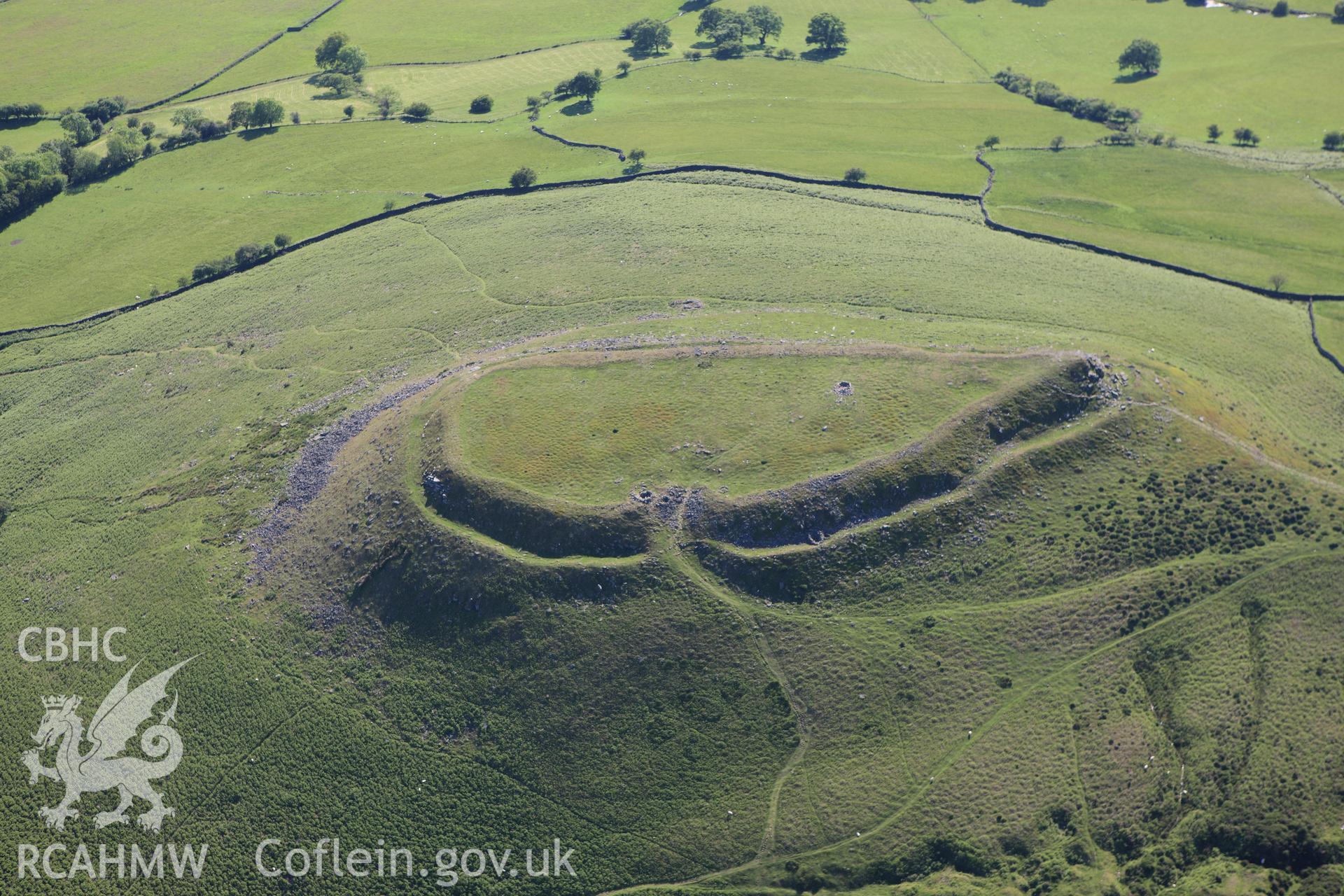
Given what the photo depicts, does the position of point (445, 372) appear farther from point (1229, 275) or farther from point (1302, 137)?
point (1302, 137)

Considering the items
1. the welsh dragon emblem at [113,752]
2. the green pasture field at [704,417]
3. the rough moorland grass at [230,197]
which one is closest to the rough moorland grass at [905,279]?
the green pasture field at [704,417]

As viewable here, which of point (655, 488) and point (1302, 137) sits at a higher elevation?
point (1302, 137)

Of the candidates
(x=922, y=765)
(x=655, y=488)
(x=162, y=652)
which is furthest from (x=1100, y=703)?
(x=162, y=652)

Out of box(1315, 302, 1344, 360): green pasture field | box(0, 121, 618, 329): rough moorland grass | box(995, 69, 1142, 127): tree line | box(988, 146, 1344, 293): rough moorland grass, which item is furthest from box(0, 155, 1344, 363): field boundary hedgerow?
box(995, 69, 1142, 127): tree line

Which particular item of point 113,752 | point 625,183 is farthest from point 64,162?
point 113,752

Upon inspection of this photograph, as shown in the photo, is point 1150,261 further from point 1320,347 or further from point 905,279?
point 905,279
